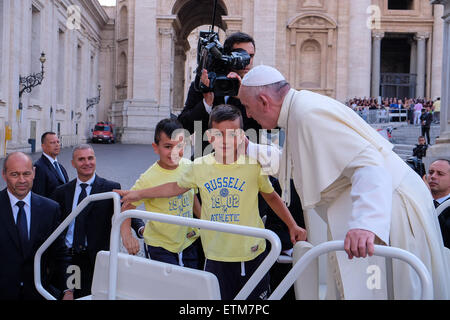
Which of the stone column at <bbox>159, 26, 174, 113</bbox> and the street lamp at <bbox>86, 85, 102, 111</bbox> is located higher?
the stone column at <bbox>159, 26, 174, 113</bbox>

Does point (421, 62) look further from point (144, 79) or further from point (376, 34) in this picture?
point (144, 79)

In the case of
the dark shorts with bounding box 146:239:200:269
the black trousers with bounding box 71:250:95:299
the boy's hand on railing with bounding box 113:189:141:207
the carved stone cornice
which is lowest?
the black trousers with bounding box 71:250:95:299

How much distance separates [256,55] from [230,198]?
107 feet

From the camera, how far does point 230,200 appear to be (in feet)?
Answer: 11.9

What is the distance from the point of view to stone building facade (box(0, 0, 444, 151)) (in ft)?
114

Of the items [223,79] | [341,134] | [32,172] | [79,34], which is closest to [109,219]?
[32,172]

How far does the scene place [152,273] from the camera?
2.69 m

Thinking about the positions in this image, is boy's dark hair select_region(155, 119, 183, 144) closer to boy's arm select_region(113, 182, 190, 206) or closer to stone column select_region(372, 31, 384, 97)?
boy's arm select_region(113, 182, 190, 206)

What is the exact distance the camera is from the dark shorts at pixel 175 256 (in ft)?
13.3

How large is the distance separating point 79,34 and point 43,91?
942cm

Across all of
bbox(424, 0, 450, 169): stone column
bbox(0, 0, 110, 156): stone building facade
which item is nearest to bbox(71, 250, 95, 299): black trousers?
bbox(424, 0, 450, 169): stone column

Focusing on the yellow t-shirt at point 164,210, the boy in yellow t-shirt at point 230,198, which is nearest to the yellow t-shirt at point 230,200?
the boy in yellow t-shirt at point 230,198

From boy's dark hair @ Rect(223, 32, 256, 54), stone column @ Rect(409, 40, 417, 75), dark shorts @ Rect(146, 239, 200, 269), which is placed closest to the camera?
dark shorts @ Rect(146, 239, 200, 269)
